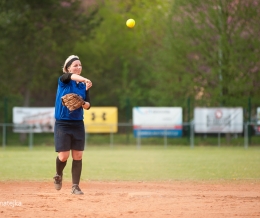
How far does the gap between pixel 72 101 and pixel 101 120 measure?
742 inches

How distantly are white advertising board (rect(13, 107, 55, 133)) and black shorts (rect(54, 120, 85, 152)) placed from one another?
18.2 meters

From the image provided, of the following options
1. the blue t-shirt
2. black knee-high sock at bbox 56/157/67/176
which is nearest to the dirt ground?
black knee-high sock at bbox 56/157/67/176

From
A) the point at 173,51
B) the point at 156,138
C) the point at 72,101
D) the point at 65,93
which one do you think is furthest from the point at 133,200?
the point at 173,51

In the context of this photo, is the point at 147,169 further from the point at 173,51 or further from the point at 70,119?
the point at 173,51

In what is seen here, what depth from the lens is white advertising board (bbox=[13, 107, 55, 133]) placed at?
91.6 feet

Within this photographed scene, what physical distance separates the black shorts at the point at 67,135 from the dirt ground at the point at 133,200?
0.79 meters

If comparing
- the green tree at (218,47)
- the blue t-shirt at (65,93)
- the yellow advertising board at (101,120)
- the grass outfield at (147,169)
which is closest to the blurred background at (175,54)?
the green tree at (218,47)

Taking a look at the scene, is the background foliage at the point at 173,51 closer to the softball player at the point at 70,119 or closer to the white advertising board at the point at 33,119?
the white advertising board at the point at 33,119

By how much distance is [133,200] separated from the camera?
29.8 feet

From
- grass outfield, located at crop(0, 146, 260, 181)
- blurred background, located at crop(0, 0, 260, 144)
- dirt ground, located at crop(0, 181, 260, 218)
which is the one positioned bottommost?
grass outfield, located at crop(0, 146, 260, 181)

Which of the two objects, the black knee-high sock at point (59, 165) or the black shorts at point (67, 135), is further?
the black knee-high sock at point (59, 165)

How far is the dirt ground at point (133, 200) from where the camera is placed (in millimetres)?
7785

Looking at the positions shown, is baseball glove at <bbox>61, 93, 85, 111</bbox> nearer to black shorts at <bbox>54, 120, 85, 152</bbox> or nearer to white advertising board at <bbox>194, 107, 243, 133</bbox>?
black shorts at <bbox>54, 120, 85, 152</bbox>

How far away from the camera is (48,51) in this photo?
34.2 m
